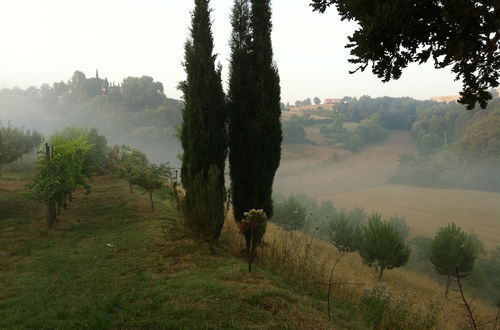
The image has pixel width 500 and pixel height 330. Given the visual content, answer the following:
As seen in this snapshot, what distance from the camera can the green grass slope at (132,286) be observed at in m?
5.71

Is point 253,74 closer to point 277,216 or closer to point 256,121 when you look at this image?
point 256,121

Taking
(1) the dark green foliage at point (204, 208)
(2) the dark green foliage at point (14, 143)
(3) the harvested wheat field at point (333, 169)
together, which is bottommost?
(3) the harvested wheat field at point (333, 169)

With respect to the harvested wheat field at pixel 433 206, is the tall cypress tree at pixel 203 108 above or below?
above

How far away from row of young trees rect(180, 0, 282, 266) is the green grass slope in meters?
2.54

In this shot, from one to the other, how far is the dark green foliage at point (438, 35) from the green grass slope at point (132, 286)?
447cm

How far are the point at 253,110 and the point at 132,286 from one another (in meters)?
7.30

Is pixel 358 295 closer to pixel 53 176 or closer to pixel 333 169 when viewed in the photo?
pixel 53 176

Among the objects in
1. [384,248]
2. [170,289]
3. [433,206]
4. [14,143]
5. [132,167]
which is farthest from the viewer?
[433,206]

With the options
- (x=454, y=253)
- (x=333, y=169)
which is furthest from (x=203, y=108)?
(x=333, y=169)

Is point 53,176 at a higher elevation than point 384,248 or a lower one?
higher

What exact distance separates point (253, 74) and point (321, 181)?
90470 millimetres

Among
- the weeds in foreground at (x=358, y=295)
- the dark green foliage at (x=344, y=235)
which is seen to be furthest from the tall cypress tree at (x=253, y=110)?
the dark green foliage at (x=344, y=235)

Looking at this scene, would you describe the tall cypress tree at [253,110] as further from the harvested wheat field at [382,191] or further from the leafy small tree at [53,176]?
the harvested wheat field at [382,191]

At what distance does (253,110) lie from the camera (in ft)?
39.6
